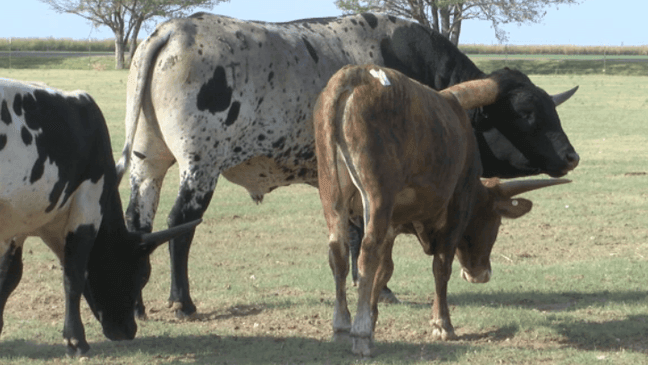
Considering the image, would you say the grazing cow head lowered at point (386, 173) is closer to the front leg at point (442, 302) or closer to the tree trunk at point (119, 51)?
the front leg at point (442, 302)

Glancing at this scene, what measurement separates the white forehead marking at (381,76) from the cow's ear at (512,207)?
5.42 ft

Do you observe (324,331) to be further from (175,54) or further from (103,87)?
(103,87)

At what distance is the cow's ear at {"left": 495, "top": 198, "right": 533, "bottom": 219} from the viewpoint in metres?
6.61

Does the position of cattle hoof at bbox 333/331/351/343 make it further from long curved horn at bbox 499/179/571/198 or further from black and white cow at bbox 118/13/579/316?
long curved horn at bbox 499/179/571/198

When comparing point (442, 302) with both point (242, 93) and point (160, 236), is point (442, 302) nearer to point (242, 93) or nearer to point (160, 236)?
point (160, 236)

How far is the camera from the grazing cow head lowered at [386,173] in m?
5.25

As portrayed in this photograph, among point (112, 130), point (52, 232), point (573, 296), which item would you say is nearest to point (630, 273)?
point (573, 296)

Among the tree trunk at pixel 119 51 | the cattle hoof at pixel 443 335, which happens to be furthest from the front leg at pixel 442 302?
the tree trunk at pixel 119 51

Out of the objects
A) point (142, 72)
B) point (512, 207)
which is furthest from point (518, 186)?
point (142, 72)

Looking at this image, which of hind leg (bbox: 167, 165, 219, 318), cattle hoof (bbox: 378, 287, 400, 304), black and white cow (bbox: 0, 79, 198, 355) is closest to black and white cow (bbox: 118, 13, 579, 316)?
hind leg (bbox: 167, 165, 219, 318)

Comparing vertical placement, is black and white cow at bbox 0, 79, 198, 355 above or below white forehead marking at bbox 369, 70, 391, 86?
below

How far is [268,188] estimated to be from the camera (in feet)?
25.1

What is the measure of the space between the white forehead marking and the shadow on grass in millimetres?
1616

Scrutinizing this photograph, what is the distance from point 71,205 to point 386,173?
6.44 ft
